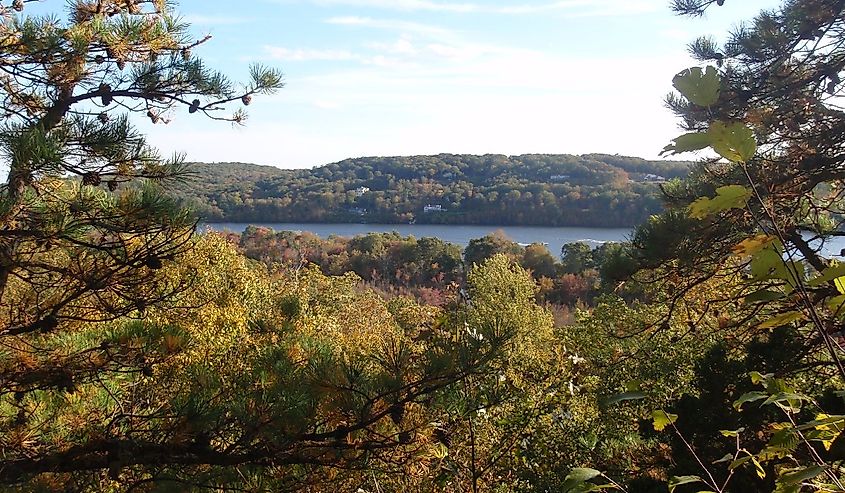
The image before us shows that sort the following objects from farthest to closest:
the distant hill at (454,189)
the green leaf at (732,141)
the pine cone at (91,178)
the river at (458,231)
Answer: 1. the distant hill at (454,189)
2. the river at (458,231)
3. the pine cone at (91,178)
4. the green leaf at (732,141)

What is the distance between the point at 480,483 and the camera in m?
4.75

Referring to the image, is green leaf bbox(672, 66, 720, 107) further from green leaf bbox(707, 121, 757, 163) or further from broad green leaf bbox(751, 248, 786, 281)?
broad green leaf bbox(751, 248, 786, 281)

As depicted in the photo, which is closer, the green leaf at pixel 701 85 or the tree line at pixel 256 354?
the green leaf at pixel 701 85

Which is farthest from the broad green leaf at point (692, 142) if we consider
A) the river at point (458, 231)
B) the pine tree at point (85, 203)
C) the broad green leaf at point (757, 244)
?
the river at point (458, 231)

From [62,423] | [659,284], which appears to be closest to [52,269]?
[62,423]

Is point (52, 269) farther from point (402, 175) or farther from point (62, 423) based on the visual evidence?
point (402, 175)

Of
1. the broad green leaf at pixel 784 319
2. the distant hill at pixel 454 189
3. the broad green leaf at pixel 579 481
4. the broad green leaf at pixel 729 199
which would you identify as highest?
the distant hill at pixel 454 189

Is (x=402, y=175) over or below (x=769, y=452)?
over

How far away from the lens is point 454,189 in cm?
4600

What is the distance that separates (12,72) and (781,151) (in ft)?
16.1

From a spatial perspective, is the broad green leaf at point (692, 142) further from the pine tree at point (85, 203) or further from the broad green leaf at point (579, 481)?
the pine tree at point (85, 203)

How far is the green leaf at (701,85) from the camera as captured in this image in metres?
0.74

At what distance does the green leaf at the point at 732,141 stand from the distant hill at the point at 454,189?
82.0ft

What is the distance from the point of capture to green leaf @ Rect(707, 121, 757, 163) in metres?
0.72
